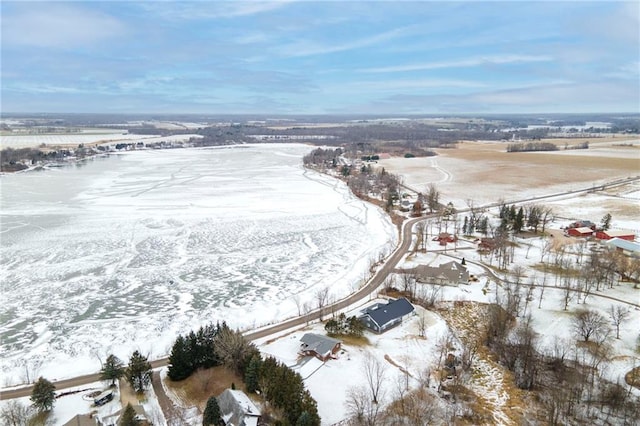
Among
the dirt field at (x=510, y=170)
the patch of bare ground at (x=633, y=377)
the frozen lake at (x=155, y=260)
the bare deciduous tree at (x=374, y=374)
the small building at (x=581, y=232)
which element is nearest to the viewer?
the bare deciduous tree at (x=374, y=374)

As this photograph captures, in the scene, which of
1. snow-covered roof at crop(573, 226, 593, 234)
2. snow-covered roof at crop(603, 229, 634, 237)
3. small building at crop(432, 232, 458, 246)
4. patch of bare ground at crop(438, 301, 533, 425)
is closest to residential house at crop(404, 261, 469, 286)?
patch of bare ground at crop(438, 301, 533, 425)

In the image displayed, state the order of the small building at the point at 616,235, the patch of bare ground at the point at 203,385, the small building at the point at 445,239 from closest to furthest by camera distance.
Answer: the patch of bare ground at the point at 203,385 → the small building at the point at 616,235 → the small building at the point at 445,239

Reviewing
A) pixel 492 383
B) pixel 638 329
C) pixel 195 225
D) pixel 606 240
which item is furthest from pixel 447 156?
pixel 492 383

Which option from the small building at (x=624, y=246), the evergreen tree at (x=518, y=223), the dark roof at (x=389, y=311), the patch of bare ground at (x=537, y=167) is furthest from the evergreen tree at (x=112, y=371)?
the patch of bare ground at (x=537, y=167)

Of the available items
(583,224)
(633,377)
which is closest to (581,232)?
(583,224)

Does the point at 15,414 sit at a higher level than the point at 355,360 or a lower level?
higher

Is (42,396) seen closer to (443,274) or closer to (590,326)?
(443,274)

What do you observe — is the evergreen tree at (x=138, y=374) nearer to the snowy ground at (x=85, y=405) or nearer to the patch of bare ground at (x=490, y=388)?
the snowy ground at (x=85, y=405)
